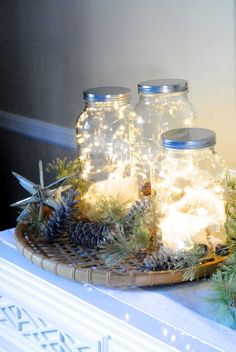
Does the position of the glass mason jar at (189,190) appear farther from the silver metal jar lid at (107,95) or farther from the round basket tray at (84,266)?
the silver metal jar lid at (107,95)

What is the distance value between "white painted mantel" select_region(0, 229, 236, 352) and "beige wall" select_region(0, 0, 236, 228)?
43cm

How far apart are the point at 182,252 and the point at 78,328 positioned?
188mm

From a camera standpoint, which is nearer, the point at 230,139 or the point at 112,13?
the point at 230,139

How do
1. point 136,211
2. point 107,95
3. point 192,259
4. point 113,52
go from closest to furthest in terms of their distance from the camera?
point 192,259 < point 136,211 < point 107,95 < point 113,52

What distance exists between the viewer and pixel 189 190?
0.99m

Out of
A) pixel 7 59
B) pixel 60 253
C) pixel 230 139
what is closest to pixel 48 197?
pixel 60 253

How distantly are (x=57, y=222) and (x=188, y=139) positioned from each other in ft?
0.90

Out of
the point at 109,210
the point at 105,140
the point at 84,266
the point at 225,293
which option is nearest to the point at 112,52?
the point at 105,140

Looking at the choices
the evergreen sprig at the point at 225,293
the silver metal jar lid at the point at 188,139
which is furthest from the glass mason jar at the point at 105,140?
the evergreen sprig at the point at 225,293

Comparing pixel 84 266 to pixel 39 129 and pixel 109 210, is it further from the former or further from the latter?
pixel 39 129

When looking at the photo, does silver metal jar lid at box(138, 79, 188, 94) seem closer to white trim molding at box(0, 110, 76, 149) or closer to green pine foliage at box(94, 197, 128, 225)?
green pine foliage at box(94, 197, 128, 225)

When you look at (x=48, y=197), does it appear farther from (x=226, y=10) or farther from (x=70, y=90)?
(x=70, y=90)

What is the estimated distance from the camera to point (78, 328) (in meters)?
0.93

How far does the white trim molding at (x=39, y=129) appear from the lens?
1.65m
